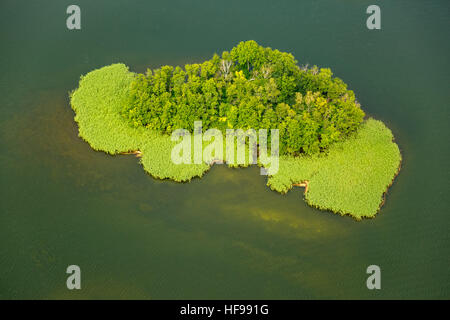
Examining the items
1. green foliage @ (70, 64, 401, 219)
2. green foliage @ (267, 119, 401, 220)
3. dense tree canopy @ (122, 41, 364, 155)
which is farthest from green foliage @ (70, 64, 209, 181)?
green foliage @ (267, 119, 401, 220)

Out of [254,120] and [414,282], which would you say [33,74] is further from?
[414,282]

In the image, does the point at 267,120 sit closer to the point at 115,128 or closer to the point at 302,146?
the point at 302,146

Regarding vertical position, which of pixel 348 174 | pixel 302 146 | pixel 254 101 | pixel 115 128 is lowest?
pixel 348 174

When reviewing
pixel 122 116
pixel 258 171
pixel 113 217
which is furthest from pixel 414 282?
pixel 122 116

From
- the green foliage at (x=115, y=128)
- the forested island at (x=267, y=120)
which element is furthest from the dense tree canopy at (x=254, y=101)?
the green foliage at (x=115, y=128)

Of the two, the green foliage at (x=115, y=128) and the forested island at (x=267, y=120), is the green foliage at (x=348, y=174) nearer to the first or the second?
the forested island at (x=267, y=120)

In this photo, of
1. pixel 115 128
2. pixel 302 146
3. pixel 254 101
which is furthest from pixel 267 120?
pixel 115 128
